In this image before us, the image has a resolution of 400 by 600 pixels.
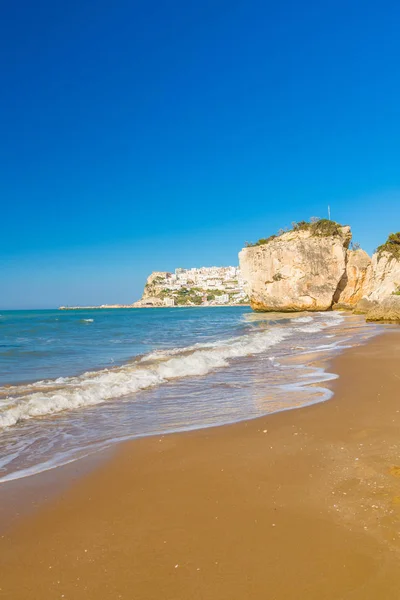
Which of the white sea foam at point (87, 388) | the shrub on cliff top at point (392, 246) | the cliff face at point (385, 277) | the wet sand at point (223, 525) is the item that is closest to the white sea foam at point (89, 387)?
the white sea foam at point (87, 388)

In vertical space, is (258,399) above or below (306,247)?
below

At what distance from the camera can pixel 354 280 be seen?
51.8 metres

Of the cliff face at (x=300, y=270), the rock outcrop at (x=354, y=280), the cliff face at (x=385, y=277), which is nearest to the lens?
the cliff face at (x=385, y=277)

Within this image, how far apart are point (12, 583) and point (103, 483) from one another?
4.58 ft

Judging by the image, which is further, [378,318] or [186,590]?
[378,318]

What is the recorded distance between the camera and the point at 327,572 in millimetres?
2223

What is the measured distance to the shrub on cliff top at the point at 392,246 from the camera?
131ft

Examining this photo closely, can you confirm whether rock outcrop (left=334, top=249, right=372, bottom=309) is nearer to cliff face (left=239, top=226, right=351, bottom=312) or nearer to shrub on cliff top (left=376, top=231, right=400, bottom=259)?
cliff face (left=239, top=226, right=351, bottom=312)

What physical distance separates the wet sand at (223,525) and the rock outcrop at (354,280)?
49.6 metres

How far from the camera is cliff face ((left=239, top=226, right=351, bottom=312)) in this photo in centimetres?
5038

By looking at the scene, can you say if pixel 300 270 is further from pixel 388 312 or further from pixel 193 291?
pixel 193 291

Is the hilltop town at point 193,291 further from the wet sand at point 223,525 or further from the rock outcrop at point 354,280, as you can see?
the wet sand at point 223,525

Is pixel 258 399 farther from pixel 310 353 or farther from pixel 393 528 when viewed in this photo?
pixel 310 353

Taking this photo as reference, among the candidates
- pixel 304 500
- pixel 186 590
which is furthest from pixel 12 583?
pixel 304 500
